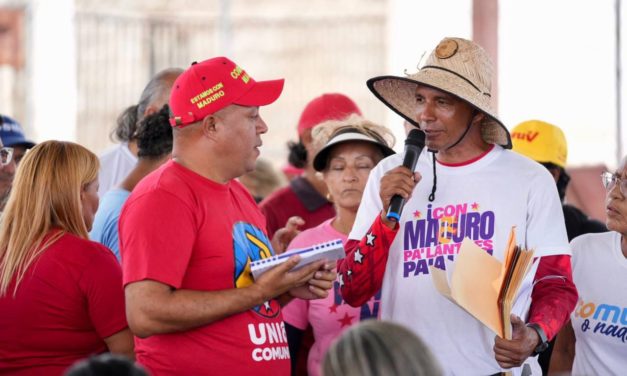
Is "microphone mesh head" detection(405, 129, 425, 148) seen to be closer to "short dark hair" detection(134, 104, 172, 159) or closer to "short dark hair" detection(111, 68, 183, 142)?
"short dark hair" detection(134, 104, 172, 159)

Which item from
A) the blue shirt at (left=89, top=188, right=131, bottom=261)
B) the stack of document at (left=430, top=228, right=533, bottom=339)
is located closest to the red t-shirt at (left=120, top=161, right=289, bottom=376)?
the stack of document at (left=430, top=228, right=533, bottom=339)

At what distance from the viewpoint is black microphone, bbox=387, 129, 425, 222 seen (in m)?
3.56

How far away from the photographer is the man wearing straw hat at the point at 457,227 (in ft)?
12.2

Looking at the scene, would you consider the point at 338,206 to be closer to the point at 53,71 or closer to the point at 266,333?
the point at 266,333

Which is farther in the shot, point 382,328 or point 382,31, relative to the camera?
point 382,31

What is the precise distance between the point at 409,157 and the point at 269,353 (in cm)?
79

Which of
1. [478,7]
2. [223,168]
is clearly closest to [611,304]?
[223,168]

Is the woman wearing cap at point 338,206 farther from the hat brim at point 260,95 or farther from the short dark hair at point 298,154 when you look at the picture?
the hat brim at point 260,95

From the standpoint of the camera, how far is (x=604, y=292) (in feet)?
14.1

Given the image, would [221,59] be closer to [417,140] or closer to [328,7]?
[417,140]

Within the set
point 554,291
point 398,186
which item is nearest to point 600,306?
point 554,291

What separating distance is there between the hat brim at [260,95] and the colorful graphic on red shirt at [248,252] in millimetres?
408

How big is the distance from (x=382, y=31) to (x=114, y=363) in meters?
12.4

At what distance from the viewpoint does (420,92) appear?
3.94 metres
